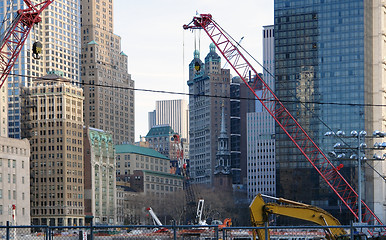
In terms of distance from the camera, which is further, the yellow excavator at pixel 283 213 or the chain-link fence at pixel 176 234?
the yellow excavator at pixel 283 213

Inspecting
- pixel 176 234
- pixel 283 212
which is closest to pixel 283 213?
pixel 283 212

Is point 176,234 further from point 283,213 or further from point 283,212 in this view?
point 283,212

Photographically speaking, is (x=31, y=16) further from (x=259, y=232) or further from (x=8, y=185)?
(x=8, y=185)

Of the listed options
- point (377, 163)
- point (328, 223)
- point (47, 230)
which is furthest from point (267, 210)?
point (377, 163)

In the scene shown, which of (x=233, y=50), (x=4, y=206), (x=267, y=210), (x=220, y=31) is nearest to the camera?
(x=267, y=210)

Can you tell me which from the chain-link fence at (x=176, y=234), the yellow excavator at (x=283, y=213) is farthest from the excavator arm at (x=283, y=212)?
the chain-link fence at (x=176, y=234)

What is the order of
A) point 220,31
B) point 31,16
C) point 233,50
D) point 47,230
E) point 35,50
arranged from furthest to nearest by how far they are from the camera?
point 233,50 < point 220,31 < point 31,16 < point 35,50 < point 47,230

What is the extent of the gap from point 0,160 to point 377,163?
305ft

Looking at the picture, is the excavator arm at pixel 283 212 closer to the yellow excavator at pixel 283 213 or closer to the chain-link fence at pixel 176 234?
the yellow excavator at pixel 283 213

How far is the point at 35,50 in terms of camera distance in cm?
8388

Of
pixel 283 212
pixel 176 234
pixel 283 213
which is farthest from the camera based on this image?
pixel 283 212

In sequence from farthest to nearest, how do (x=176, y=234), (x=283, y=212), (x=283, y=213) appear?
(x=283, y=212), (x=283, y=213), (x=176, y=234)

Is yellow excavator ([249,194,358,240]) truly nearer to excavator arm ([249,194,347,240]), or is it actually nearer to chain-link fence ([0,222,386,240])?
excavator arm ([249,194,347,240])

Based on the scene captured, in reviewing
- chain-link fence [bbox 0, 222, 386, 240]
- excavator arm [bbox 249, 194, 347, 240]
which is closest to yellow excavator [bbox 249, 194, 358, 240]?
excavator arm [bbox 249, 194, 347, 240]
